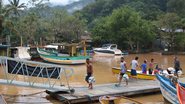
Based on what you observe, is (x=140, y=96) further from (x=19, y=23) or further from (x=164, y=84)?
(x=19, y=23)

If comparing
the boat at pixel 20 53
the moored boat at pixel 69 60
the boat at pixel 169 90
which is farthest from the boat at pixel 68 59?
the boat at pixel 169 90

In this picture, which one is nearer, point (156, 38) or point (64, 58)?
point (64, 58)

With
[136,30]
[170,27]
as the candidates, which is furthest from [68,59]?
[170,27]

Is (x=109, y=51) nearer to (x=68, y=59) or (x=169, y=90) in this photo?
(x=68, y=59)

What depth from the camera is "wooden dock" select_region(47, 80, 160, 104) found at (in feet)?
47.5

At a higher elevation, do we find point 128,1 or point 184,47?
point 128,1

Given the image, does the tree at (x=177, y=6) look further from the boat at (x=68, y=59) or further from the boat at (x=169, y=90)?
the boat at (x=169, y=90)

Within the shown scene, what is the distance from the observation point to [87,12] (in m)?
93.7

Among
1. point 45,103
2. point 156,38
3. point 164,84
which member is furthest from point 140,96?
point 156,38

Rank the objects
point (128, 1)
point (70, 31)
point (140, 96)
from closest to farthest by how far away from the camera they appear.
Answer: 1. point (140, 96)
2. point (70, 31)
3. point (128, 1)

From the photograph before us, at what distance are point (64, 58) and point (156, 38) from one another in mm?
27316

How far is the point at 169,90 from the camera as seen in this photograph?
14008 mm

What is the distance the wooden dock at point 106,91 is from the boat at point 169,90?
1.55 m

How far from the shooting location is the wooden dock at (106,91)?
47.5ft
